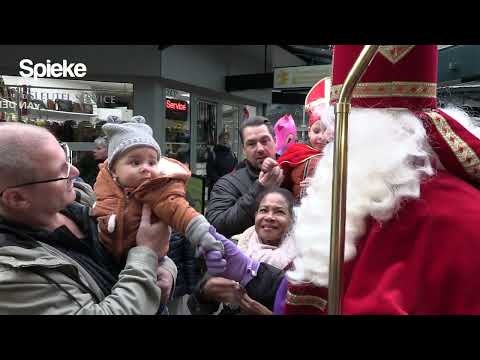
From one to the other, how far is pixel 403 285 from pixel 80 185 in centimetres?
86

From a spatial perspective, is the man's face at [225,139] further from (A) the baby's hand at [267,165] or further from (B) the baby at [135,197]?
(B) the baby at [135,197]

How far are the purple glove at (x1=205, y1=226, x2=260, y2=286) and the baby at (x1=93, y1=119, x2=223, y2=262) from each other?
0.02 meters

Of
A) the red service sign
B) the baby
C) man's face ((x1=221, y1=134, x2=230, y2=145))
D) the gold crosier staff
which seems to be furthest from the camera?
man's face ((x1=221, y1=134, x2=230, y2=145))

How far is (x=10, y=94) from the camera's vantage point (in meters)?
1.45

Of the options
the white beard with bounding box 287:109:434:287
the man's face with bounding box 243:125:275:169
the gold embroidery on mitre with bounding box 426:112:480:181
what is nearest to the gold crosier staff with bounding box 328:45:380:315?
the white beard with bounding box 287:109:434:287

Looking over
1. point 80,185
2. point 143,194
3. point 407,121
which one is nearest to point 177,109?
point 80,185

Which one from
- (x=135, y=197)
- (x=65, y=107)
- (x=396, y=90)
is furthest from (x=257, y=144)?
(x=396, y=90)

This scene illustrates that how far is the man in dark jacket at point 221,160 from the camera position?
2078mm

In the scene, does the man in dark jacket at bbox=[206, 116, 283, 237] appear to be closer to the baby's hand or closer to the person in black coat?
the baby's hand

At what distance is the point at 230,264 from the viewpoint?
1089mm

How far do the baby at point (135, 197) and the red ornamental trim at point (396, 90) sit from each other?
1.50ft

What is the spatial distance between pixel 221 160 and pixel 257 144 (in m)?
0.32

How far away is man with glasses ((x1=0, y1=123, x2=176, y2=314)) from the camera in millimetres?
819
